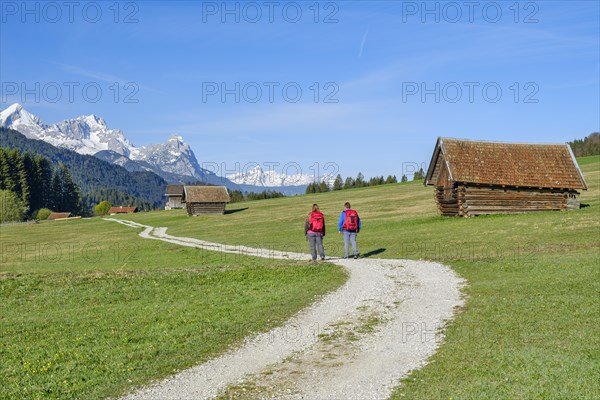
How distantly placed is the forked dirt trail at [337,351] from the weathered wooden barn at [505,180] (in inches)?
1027

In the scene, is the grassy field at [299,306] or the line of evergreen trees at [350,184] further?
the line of evergreen trees at [350,184]

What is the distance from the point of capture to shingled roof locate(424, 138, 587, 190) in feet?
138

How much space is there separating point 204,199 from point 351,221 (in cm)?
6174

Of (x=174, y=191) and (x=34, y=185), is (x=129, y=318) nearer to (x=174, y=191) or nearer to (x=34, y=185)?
(x=174, y=191)

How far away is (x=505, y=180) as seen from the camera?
4206cm

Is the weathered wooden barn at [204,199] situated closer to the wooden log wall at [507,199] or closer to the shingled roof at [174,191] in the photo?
the wooden log wall at [507,199]

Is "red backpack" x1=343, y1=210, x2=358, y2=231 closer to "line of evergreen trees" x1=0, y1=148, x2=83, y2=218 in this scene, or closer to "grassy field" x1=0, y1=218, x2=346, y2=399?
"grassy field" x1=0, y1=218, x2=346, y2=399

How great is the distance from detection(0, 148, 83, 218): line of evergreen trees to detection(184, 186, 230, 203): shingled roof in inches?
1981

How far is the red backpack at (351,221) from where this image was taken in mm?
24484

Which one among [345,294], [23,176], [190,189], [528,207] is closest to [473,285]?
[345,294]

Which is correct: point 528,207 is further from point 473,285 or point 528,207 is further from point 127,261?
point 127,261

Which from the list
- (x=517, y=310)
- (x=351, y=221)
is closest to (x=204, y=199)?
(x=351, y=221)

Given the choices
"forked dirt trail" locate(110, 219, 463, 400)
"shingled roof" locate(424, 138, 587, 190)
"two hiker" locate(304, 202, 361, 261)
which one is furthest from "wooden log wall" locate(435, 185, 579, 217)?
"forked dirt trail" locate(110, 219, 463, 400)

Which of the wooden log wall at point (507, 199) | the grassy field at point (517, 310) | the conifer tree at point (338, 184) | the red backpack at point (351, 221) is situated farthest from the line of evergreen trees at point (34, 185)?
the grassy field at point (517, 310)
